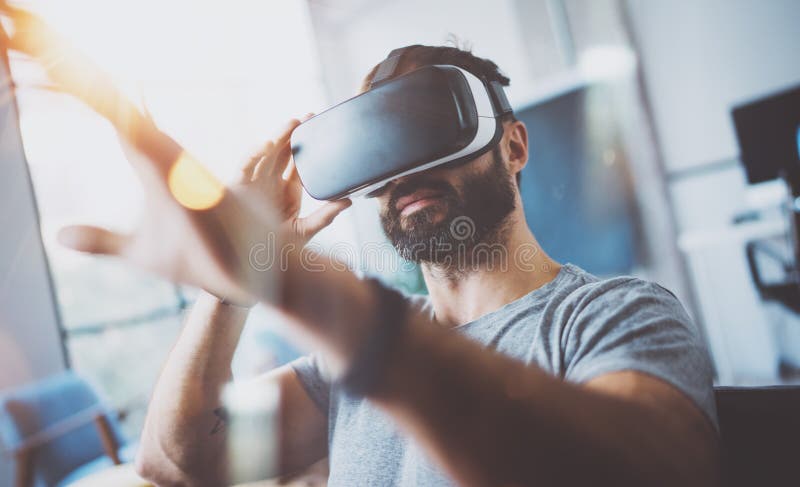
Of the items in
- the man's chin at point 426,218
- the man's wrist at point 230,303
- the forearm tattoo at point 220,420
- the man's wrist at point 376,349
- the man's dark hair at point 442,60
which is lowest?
the forearm tattoo at point 220,420

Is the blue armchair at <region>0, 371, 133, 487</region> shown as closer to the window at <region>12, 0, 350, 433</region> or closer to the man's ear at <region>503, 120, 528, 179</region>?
the window at <region>12, 0, 350, 433</region>

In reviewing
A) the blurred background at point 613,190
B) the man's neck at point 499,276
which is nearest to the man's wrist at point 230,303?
the man's neck at point 499,276

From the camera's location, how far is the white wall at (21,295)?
7.12 ft

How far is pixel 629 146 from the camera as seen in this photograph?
2.35 metres

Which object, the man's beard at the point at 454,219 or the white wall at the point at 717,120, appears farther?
the white wall at the point at 717,120

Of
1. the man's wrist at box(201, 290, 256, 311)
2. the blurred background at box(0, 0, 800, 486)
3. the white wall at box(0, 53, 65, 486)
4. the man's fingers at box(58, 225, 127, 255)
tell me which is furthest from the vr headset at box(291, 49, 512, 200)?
the white wall at box(0, 53, 65, 486)

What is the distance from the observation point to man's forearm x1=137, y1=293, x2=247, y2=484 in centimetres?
56

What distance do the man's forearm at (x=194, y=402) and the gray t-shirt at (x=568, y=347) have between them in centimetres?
15

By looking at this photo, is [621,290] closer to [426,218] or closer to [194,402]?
[426,218]

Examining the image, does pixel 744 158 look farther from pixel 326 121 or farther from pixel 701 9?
pixel 326 121

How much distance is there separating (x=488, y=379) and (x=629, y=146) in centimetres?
244

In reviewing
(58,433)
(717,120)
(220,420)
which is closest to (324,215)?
(220,420)

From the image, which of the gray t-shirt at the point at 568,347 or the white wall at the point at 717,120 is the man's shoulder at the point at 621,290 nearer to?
the gray t-shirt at the point at 568,347

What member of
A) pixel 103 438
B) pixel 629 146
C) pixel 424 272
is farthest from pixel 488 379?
pixel 629 146
